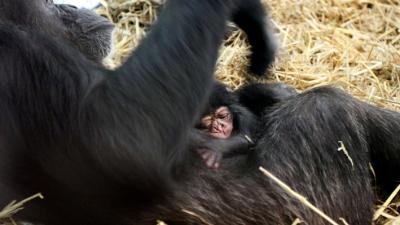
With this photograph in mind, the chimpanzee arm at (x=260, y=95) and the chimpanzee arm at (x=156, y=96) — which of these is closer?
the chimpanzee arm at (x=156, y=96)

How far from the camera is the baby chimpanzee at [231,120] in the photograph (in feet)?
9.54

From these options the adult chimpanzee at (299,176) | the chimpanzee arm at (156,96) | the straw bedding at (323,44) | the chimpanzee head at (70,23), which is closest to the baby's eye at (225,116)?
the straw bedding at (323,44)

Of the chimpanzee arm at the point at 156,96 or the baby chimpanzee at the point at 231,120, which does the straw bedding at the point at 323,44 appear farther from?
the chimpanzee arm at the point at 156,96

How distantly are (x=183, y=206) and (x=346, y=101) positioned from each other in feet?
2.41

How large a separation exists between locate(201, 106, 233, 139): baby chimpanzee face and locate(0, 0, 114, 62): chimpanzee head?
0.51 m

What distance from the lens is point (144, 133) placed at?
7.58 ft

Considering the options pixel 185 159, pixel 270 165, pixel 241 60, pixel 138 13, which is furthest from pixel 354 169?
pixel 138 13

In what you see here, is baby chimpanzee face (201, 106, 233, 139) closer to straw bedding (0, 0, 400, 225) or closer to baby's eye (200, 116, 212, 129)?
baby's eye (200, 116, 212, 129)

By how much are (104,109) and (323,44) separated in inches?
99.5

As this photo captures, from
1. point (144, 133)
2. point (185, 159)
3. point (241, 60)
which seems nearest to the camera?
point (144, 133)

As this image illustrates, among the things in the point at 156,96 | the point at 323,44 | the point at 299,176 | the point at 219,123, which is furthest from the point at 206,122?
the point at 323,44

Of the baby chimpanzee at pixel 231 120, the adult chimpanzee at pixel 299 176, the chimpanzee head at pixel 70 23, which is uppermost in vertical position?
the chimpanzee head at pixel 70 23

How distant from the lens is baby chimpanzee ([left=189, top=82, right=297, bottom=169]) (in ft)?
9.54

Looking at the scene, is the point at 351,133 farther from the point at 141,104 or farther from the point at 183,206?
the point at 141,104
